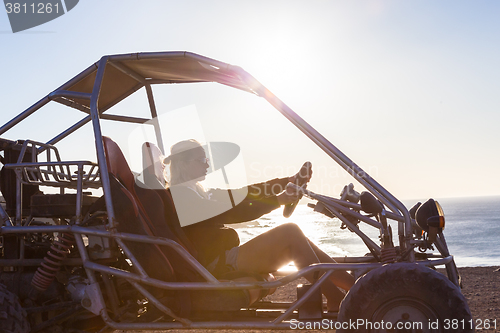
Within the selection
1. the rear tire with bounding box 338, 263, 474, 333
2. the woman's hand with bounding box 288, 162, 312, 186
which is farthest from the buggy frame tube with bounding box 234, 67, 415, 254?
the woman's hand with bounding box 288, 162, 312, 186

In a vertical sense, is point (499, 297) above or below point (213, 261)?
below

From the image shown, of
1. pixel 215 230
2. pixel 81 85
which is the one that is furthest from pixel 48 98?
pixel 215 230

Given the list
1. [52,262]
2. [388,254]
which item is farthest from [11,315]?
[388,254]

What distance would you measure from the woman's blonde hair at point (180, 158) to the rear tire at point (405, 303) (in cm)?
167

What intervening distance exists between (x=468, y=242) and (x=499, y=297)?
34.9 metres

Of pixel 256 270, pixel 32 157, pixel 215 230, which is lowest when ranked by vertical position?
pixel 256 270

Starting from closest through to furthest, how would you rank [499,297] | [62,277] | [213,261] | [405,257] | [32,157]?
[405,257] < [213,261] < [62,277] < [32,157] < [499,297]

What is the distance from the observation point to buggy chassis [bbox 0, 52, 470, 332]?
2.94 meters

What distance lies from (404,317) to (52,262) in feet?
8.14

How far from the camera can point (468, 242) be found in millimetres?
38219

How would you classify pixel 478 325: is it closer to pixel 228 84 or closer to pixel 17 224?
pixel 228 84

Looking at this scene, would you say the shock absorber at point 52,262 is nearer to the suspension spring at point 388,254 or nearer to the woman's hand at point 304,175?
the woman's hand at point 304,175

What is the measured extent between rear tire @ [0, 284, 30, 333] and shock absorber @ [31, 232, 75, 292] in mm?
184

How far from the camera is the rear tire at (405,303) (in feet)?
8.50
